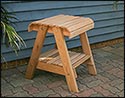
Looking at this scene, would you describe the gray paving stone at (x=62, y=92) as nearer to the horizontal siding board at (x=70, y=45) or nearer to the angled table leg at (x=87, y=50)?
the angled table leg at (x=87, y=50)

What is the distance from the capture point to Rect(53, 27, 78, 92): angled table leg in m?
2.78

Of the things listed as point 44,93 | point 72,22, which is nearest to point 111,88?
point 44,93

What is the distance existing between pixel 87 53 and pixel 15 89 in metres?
1.07

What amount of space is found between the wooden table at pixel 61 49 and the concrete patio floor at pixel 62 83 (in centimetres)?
14

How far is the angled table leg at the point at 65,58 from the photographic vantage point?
9.13 ft

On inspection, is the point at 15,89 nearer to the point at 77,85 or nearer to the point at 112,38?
the point at 77,85

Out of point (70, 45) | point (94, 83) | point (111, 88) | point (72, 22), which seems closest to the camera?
point (72, 22)

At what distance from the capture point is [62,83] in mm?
3148

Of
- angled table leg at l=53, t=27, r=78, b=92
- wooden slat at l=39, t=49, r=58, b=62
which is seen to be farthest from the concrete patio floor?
wooden slat at l=39, t=49, r=58, b=62

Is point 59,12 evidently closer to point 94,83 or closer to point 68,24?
point 68,24

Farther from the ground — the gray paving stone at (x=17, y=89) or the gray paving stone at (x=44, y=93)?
the gray paving stone at (x=17, y=89)

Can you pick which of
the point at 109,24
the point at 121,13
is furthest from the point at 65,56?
the point at 121,13

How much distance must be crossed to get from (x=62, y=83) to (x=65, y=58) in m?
0.46

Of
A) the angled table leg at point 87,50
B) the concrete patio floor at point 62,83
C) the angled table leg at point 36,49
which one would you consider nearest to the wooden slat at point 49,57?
the angled table leg at point 36,49
